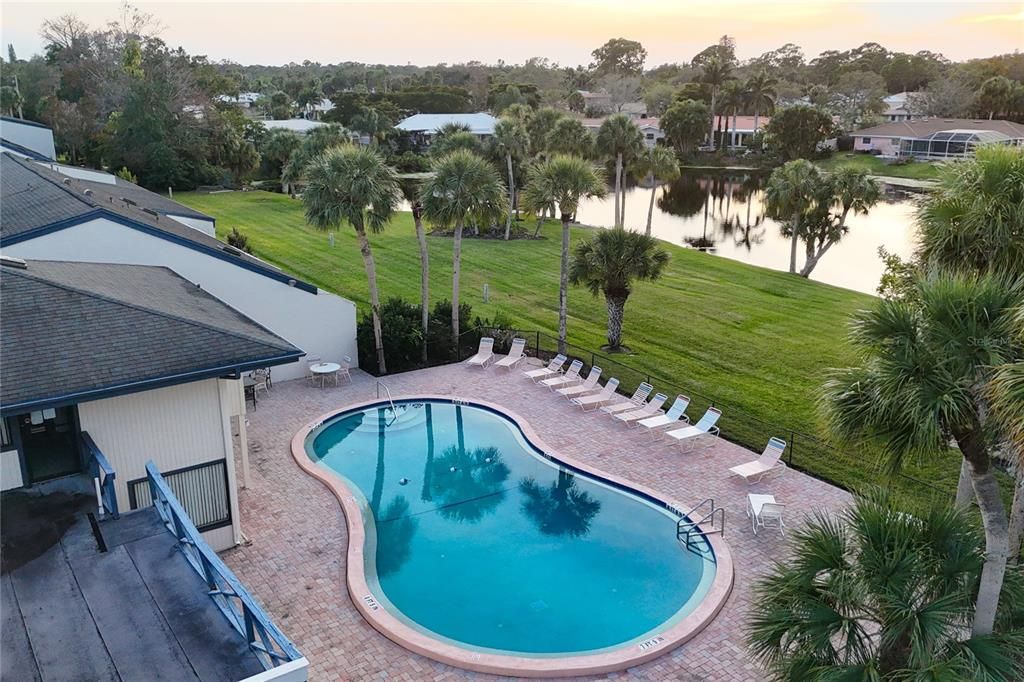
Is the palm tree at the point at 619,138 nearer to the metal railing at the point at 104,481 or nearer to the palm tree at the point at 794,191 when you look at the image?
the palm tree at the point at 794,191

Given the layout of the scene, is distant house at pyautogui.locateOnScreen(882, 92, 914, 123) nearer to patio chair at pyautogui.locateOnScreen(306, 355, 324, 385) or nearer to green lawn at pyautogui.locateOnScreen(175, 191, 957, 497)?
green lawn at pyautogui.locateOnScreen(175, 191, 957, 497)

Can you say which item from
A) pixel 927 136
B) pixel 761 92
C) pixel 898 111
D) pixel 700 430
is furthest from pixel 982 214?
pixel 898 111

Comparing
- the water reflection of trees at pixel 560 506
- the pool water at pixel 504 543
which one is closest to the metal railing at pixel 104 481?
the pool water at pixel 504 543

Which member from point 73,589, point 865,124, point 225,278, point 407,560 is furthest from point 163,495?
point 865,124

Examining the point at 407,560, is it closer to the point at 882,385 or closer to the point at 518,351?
the point at 882,385

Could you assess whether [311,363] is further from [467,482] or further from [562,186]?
[562,186]

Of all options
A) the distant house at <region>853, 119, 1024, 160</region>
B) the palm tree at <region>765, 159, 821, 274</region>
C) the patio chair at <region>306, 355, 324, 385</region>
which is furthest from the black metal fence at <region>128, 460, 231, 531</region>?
the distant house at <region>853, 119, 1024, 160</region>
